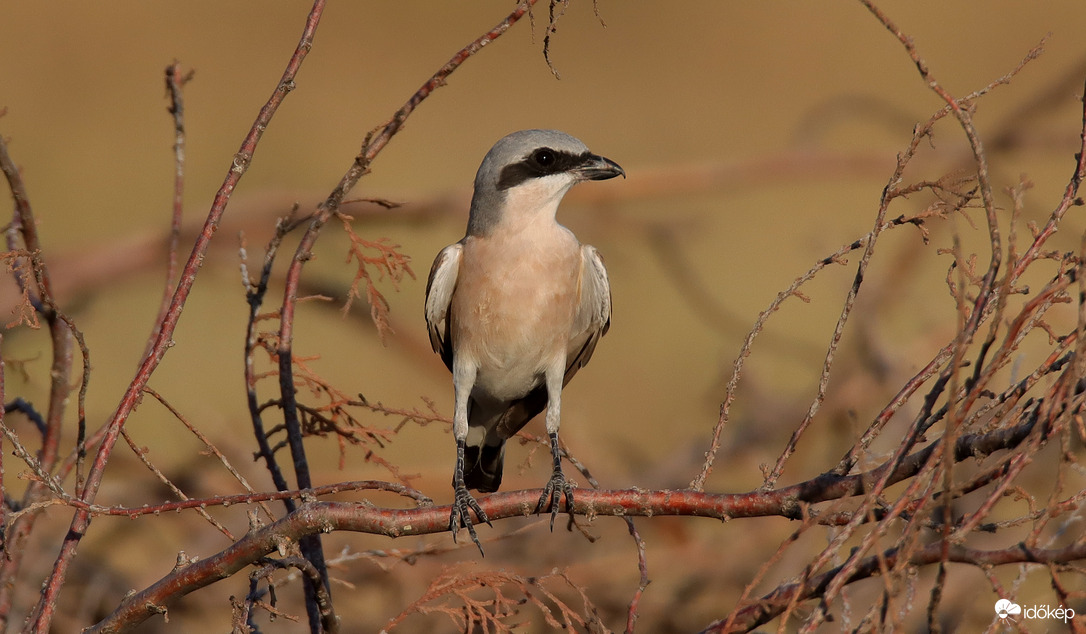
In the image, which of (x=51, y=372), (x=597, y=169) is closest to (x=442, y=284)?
(x=597, y=169)

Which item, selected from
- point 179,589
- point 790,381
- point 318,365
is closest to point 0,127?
point 318,365

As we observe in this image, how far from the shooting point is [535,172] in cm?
297

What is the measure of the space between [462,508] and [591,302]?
1.01 metres

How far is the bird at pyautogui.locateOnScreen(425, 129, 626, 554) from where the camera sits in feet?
9.59

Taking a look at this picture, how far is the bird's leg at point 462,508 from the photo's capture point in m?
1.95

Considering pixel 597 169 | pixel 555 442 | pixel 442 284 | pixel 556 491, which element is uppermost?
pixel 597 169

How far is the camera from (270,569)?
1.76 metres

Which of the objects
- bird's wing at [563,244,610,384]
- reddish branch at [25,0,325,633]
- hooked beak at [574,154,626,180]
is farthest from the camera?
bird's wing at [563,244,610,384]

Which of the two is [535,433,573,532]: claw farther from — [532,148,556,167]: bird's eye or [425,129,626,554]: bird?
[532,148,556,167]: bird's eye

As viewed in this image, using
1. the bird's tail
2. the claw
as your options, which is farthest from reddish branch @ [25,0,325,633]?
the bird's tail

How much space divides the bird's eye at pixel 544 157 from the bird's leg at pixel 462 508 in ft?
2.87

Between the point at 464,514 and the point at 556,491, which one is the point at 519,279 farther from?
the point at 464,514

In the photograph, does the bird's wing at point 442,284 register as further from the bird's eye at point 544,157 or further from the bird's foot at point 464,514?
the bird's foot at point 464,514

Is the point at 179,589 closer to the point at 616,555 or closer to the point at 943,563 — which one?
the point at 943,563
